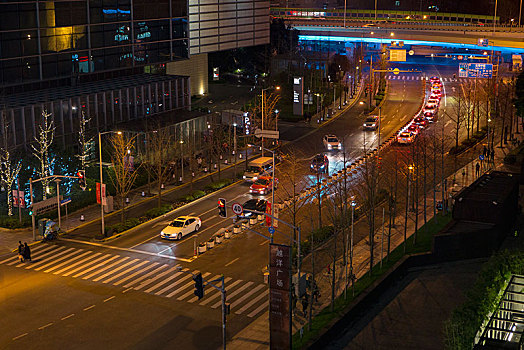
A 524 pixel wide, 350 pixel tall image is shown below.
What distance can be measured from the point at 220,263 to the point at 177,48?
164ft

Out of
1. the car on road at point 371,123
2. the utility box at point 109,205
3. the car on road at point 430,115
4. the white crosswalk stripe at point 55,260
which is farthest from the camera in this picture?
the car on road at point 430,115

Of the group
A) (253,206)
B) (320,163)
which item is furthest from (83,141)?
(320,163)

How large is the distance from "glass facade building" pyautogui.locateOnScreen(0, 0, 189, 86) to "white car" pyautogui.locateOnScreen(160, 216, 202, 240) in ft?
88.2

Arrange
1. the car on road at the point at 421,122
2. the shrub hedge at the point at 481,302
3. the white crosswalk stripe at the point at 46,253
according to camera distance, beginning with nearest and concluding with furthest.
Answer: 1. the shrub hedge at the point at 481,302
2. the white crosswalk stripe at the point at 46,253
3. the car on road at the point at 421,122

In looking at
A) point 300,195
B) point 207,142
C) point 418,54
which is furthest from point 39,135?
point 418,54

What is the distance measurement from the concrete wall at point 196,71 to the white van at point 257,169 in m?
39.8

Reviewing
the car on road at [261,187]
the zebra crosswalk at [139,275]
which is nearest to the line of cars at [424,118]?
the car on road at [261,187]

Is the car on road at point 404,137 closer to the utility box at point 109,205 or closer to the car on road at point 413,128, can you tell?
the car on road at point 413,128

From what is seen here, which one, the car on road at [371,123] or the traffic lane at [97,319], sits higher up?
the car on road at [371,123]

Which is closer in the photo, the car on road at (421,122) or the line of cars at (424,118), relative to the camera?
the line of cars at (424,118)

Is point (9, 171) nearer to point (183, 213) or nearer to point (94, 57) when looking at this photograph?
A: point (183, 213)

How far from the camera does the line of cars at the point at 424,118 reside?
8756cm

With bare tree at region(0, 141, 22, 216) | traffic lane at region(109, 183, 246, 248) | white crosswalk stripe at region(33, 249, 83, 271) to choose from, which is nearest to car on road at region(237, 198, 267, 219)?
traffic lane at region(109, 183, 246, 248)

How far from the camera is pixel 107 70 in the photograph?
3433 inches
